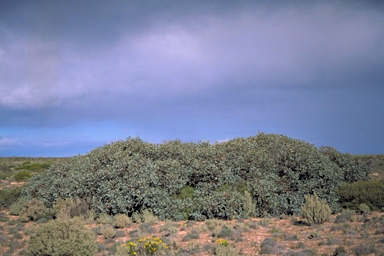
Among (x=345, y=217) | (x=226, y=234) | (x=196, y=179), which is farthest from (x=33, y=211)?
(x=345, y=217)

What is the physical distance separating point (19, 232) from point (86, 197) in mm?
3426

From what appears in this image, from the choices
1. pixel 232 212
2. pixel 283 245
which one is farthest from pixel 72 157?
pixel 283 245

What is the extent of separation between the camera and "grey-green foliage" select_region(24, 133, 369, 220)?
56.9 ft

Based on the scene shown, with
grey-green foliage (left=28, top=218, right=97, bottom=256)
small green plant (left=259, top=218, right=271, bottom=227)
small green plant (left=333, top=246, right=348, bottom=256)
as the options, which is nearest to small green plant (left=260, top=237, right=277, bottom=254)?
small green plant (left=333, top=246, right=348, bottom=256)

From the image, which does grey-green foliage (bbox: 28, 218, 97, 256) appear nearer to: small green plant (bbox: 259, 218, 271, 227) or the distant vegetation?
the distant vegetation

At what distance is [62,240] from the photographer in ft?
36.8

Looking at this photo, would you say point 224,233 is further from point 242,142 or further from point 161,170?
point 242,142

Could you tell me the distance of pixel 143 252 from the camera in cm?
1038

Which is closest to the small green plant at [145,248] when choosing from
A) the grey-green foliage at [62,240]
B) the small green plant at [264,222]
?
the grey-green foliage at [62,240]

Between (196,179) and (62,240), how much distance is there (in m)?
8.70

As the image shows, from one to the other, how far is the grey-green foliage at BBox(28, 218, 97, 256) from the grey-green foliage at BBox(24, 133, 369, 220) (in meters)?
5.18

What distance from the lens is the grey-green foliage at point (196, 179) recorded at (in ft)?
56.9

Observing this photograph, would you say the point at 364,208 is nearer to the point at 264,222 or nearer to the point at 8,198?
the point at 264,222

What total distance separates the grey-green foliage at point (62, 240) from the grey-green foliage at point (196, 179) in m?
5.18
